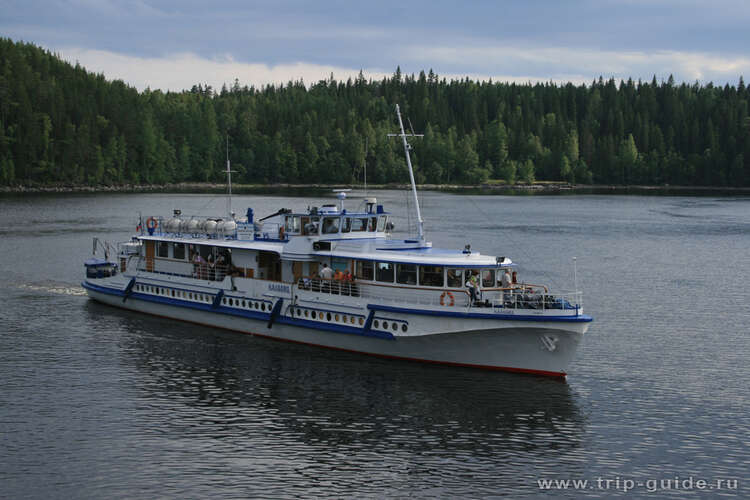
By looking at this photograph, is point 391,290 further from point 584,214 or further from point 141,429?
point 584,214

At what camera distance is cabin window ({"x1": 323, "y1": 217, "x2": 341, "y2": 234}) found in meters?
37.2

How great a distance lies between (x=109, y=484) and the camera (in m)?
22.6

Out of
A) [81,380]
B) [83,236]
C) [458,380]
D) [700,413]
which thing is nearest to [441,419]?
[458,380]

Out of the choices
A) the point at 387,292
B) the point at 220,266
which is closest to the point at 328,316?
the point at 387,292

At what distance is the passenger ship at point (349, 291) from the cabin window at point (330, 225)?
0.05 m

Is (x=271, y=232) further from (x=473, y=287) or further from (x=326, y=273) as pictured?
(x=473, y=287)

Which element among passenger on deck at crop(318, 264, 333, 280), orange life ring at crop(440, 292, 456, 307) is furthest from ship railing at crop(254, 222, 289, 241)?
orange life ring at crop(440, 292, 456, 307)

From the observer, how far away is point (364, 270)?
3450 centimetres

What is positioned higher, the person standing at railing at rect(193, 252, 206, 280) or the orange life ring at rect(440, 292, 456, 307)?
the person standing at railing at rect(193, 252, 206, 280)

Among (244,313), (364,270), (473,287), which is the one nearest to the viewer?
(473,287)

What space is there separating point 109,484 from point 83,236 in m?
64.9

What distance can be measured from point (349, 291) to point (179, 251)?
1317cm

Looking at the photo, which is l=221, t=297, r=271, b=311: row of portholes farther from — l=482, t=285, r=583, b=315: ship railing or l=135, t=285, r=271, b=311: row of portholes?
l=482, t=285, r=583, b=315: ship railing

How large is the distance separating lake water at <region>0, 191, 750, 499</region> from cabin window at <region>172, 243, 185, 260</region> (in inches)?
145
